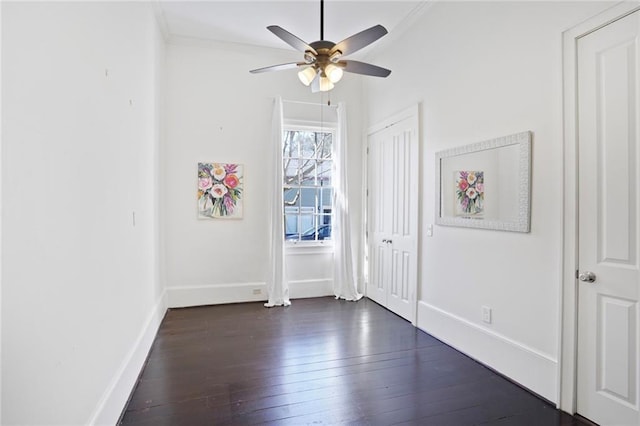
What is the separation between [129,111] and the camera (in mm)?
2469

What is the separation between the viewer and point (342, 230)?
4766 millimetres

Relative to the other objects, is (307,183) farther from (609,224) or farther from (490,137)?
(609,224)

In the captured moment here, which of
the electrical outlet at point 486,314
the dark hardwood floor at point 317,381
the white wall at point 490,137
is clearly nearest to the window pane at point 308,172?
the white wall at point 490,137

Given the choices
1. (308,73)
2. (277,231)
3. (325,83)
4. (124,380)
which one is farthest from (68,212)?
(277,231)

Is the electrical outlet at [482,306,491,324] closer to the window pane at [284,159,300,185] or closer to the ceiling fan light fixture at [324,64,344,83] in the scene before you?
the ceiling fan light fixture at [324,64,344,83]

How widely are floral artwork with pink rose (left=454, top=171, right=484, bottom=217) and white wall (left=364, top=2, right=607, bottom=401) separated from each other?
0.65 feet

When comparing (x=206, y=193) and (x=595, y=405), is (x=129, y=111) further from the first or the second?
(x=595, y=405)

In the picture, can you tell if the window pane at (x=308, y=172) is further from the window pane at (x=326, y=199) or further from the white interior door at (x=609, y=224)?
the white interior door at (x=609, y=224)

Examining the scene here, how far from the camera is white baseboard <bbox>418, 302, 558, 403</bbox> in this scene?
7.52 ft

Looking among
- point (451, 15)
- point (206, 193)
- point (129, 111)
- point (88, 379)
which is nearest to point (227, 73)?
point (206, 193)

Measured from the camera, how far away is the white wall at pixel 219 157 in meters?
4.33

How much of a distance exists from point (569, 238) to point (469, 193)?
942 millimetres

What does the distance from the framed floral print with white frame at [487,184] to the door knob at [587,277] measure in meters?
0.46

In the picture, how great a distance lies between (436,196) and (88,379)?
311 cm
